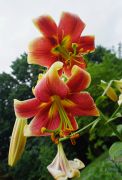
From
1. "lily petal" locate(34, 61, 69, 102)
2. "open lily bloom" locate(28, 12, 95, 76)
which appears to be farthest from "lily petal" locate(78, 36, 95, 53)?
"lily petal" locate(34, 61, 69, 102)

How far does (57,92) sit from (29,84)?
15.4m

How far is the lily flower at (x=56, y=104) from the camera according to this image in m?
0.55

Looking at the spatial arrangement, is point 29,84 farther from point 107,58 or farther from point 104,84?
point 104,84

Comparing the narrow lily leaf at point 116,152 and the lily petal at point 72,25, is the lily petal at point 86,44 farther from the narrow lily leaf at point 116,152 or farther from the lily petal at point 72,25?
the narrow lily leaf at point 116,152

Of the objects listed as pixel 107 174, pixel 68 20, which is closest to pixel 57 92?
pixel 68 20

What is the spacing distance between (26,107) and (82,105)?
74 mm

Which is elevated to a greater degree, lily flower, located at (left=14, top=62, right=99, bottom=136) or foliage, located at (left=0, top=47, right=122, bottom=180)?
lily flower, located at (left=14, top=62, right=99, bottom=136)

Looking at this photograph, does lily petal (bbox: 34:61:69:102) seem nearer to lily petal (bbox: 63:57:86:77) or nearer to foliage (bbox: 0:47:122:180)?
lily petal (bbox: 63:57:86:77)

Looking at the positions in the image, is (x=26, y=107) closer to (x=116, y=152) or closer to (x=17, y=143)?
(x=17, y=143)

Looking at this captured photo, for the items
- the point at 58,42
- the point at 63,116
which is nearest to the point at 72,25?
the point at 58,42

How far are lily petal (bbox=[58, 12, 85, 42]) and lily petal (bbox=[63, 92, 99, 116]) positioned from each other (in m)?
0.09

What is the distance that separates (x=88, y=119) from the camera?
815 cm

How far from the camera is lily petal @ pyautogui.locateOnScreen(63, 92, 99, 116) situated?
561 millimetres

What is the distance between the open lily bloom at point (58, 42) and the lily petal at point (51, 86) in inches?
2.7
